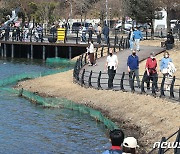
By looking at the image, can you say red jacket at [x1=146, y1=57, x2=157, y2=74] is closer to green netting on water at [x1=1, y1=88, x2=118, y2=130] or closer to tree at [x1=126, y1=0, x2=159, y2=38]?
green netting on water at [x1=1, y1=88, x2=118, y2=130]

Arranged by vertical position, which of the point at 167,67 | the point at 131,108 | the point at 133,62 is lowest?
the point at 131,108

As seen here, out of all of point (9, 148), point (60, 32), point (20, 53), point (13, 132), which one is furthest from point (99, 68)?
point (20, 53)

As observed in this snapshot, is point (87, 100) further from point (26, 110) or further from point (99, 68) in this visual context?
point (99, 68)

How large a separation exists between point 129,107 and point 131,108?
20 centimetres

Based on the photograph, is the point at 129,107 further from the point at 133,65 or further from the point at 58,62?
the point at 58,62

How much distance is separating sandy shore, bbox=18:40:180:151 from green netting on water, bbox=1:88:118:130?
0.30 m

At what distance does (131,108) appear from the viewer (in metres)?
20.9

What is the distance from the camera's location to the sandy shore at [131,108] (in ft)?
57.2

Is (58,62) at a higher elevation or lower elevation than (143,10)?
lower

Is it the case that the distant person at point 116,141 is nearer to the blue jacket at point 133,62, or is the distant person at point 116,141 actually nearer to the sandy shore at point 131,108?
the sandy shore at point 131,108

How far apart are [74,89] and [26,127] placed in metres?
6.37

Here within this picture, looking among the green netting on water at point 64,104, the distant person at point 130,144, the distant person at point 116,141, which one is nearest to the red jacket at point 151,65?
the green netting on water at point 64,104

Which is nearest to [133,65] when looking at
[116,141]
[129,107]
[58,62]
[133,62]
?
[133,62]

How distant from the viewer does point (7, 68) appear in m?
42.3
